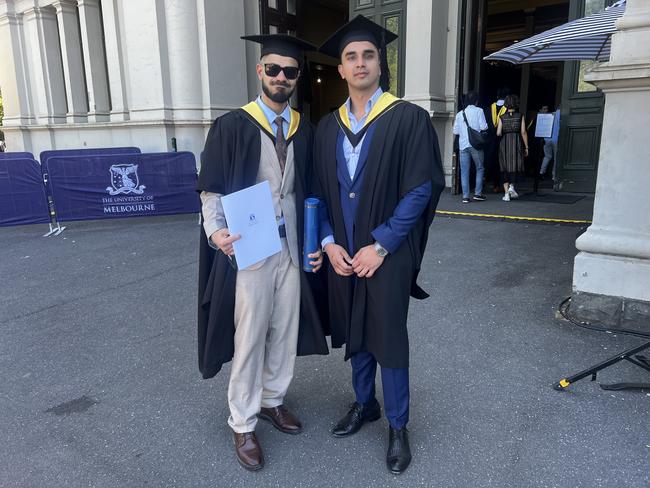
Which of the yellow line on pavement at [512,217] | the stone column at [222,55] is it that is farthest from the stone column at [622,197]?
the stone column at [222,55]

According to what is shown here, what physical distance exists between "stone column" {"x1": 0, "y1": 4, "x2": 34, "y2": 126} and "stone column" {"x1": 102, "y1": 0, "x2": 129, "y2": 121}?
550 centimetres

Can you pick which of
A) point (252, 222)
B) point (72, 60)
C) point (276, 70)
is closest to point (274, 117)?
point (276, 70)

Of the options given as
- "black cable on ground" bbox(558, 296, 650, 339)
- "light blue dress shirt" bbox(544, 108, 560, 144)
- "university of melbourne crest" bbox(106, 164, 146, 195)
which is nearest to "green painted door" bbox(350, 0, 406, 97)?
"light blue dress shirt" bbox(544, 108, 560, 144)

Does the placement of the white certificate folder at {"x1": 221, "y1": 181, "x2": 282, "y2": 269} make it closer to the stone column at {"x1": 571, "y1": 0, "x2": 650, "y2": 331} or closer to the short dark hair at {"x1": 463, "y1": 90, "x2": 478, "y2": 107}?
the stone column at {"x1": 571, "y1": 0, "x2": 650, "y2": 331}

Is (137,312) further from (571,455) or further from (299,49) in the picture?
(571,455)

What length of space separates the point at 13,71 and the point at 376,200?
18518mm

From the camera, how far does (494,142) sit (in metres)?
9.98

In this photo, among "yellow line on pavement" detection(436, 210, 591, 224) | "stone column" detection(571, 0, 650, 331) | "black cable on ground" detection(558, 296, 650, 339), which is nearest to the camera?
"stone column" detection(571, 0, 650, 331)

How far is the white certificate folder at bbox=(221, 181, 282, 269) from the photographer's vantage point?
234cm

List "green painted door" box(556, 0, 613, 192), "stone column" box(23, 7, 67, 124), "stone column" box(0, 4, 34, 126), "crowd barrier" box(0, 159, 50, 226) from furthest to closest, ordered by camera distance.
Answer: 1. "stone column" box(0, 4, 34, 126)
2. "stone column" box(23, 7, 67, 124)
3. "green painted door" box(556, 0, 613, 192)
4. "crowd barrier" box(0, 159, 50, 226)

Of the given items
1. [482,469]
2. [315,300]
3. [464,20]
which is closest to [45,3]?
[464,20]

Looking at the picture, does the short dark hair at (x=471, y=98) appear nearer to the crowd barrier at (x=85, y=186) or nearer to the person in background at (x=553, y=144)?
the person in background at (x=553, y=144)

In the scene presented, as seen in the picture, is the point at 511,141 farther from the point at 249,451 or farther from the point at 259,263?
the point at 249,451

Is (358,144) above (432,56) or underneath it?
underneath
